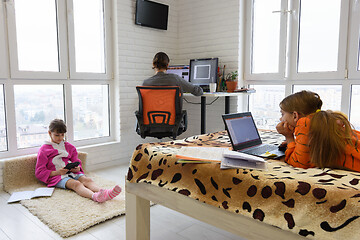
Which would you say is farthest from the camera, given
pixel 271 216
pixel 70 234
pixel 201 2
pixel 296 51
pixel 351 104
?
pixel 201 2

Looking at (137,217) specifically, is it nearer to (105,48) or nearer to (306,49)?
(105,48)

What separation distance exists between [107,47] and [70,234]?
2462mm

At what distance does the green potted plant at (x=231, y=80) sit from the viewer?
A: 3609 mm

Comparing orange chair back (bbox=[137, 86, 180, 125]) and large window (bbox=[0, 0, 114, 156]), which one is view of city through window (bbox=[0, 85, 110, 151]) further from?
orange chair back (bbox=[137, 86, 180, 125])

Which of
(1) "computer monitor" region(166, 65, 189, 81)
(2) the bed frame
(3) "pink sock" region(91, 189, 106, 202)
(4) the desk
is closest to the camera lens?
(2) the bed frame

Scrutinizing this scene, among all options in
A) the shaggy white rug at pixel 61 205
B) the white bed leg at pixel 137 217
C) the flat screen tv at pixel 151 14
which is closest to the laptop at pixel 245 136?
the white bed leg at pixel 137 217

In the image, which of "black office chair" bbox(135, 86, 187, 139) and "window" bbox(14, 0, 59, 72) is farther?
"window" bbox(14, 0, 59, 72)

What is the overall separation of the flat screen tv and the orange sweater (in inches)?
122

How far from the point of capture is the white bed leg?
1650 millimetres

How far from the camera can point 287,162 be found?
1403mm

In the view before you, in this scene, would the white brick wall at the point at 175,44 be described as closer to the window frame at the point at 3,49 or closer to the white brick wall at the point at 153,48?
the white brick wall at the point at 153,48

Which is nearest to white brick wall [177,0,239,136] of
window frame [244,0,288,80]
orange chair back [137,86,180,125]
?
window frame [244,0,288,80]

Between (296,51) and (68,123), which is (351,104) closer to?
(296,51)

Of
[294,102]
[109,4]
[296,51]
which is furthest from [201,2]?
[294,102]
